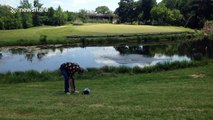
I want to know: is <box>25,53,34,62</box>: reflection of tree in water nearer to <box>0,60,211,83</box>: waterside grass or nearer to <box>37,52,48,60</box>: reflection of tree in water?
<box>37,52,48,60</box>: reflection of tree in water

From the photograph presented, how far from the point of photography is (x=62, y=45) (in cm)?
7538

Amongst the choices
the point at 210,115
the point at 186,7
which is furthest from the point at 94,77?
the point at 186,7

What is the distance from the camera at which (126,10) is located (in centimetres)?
16562

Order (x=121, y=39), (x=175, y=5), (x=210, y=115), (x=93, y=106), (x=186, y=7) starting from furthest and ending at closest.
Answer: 1. (x=175, y=5)
2. (x=186, y=7)
3. (x=121, y=39)
4. (x=93, y=106)
5. (x=210, y=115)

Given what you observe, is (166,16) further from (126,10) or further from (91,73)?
(91,73)

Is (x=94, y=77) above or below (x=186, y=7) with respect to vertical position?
below

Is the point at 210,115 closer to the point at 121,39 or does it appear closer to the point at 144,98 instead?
the point at 144,98

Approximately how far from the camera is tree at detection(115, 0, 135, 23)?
533 feet

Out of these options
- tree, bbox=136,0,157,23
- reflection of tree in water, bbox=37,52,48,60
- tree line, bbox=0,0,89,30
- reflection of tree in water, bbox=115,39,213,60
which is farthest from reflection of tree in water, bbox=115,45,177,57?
tree, bbox=136,0,157,23

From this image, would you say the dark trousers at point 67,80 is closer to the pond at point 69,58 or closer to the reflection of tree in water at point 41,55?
the pond at point 69,58

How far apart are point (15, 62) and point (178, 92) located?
38.9 m

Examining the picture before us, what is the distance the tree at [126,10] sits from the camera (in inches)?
6392

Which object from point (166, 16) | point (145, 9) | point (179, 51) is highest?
point (145, 9)

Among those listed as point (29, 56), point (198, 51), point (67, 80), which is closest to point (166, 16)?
point (198, 51)
